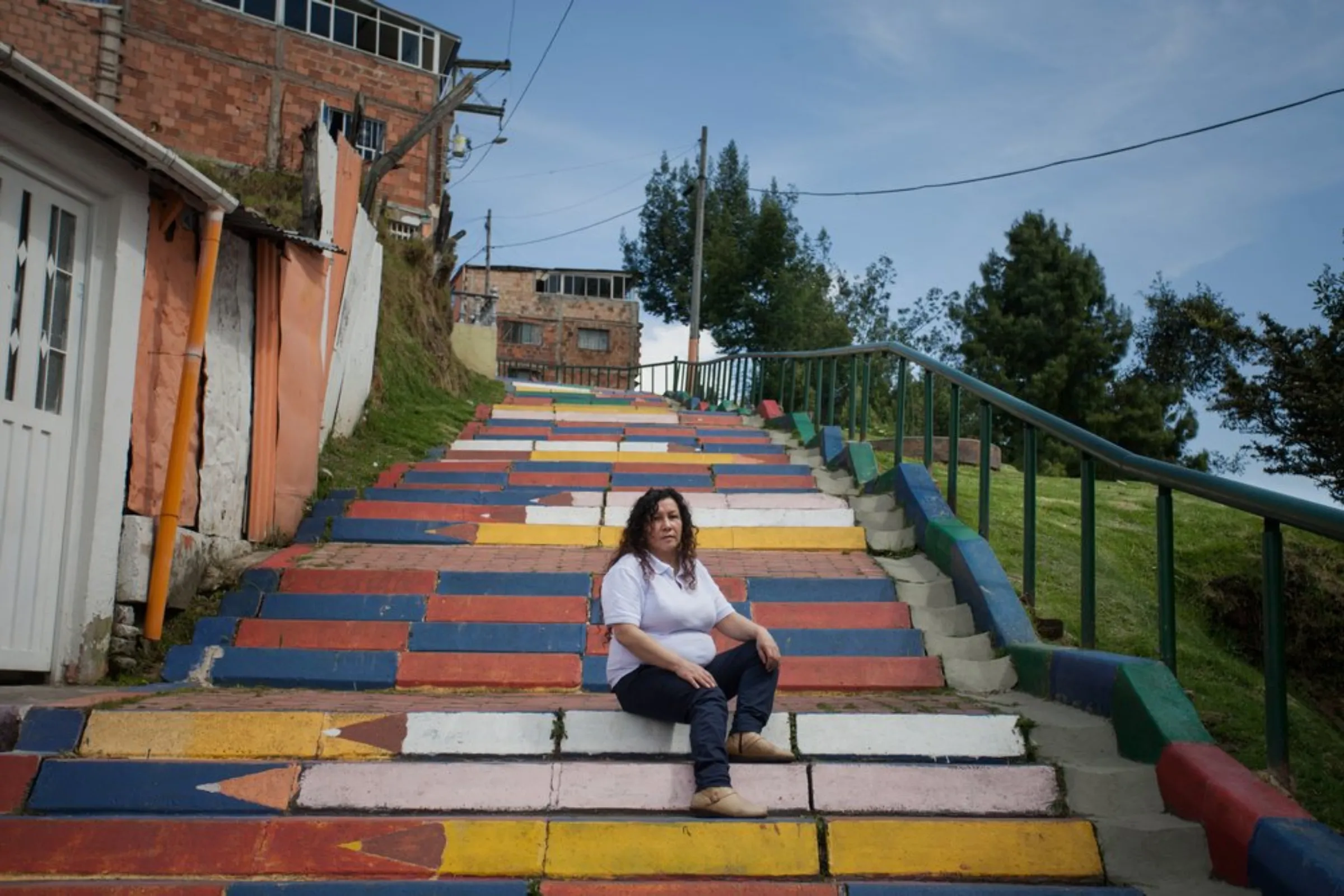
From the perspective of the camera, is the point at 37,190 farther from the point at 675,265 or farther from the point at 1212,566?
the point at 675,265

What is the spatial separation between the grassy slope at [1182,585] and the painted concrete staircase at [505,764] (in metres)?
0.68

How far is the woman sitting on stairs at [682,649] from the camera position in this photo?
393cm

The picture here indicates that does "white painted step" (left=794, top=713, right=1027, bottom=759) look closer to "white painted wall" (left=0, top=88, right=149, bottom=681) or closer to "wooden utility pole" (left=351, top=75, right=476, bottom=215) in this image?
"white painted wall" (left=0, top=88, right=149, bottom=681)

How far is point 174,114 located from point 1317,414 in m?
19.9

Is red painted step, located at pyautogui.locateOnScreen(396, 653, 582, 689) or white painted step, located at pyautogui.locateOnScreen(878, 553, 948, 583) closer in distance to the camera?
Result: red painted step, located at pyautogui.locateOnScreen(396, 653, 582, 689)

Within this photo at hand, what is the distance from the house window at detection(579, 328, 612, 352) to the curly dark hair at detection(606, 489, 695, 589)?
125 ft

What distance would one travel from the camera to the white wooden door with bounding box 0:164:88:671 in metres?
4.66

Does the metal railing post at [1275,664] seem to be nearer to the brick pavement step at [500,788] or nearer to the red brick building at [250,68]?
the brick pavement step at [500,788]

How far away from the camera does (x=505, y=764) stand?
392 cm

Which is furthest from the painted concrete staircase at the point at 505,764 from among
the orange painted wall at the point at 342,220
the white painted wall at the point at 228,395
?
the orange painted wall at the point at 342,220

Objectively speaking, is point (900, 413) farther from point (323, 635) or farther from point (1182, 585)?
point (323, 635)

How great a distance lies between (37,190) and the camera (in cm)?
483

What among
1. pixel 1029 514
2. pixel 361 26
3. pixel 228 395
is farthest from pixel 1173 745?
pixel 361 26

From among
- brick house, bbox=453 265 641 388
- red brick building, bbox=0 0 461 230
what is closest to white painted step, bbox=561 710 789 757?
red brick building, bbox=0 0 461 230
